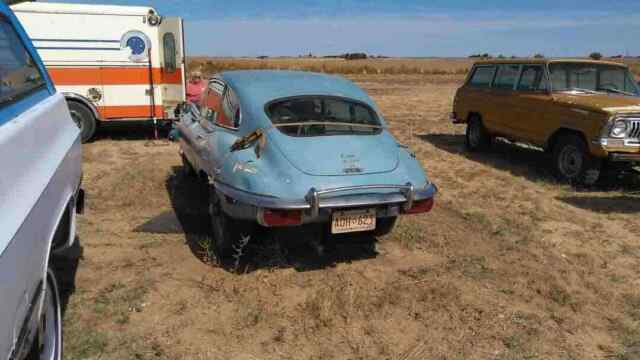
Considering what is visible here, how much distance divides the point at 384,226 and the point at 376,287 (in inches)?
40.3

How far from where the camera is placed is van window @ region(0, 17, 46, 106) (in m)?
2.95

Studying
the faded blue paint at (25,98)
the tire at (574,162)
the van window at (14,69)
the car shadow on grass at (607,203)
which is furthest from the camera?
the tire at (574,162)

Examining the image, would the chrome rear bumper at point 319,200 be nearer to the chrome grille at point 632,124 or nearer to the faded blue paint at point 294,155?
the faded blue paint at point 294,155

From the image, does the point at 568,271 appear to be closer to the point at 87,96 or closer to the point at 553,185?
the point at 553,185

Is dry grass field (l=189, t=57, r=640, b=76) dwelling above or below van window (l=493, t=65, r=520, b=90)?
above

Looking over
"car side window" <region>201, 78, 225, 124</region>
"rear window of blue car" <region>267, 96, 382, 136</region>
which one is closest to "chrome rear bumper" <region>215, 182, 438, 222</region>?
"rear window of blue car" <region>267, 96, 382, 136</region>

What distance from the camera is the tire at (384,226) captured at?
17.6 ft

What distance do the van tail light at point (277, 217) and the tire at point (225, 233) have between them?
0.52m

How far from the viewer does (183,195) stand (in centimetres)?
736

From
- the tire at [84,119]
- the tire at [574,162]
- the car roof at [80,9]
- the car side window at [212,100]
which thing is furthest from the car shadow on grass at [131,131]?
the tire at [574,162]

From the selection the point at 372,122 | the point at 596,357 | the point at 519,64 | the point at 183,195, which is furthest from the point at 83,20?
the point at 596,357

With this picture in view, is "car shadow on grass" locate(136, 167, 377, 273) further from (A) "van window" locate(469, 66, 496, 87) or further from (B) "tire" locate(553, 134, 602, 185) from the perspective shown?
(A) "van window" locate(469, 66, 496, 87)

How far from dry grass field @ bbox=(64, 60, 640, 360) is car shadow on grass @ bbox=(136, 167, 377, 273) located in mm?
23

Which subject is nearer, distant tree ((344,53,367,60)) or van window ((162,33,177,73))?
van window ((162,33,177,73))
